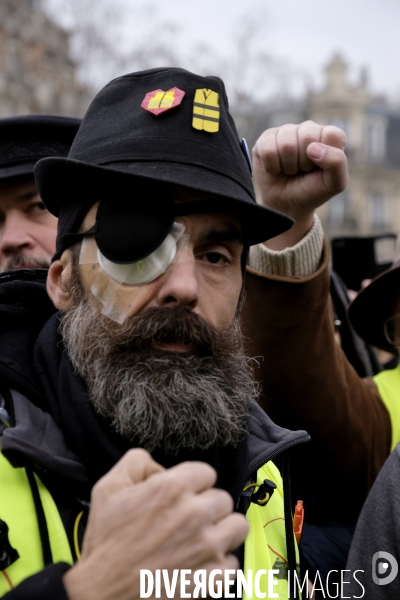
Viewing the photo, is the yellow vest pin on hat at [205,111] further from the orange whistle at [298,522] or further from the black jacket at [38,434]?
the orange whistle at [298,522]

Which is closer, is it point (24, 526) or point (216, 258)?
point (24, 526)

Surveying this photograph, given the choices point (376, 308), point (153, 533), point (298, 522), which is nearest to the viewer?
point (153, 533)

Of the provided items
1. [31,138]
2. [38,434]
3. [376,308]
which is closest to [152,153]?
[38,434]

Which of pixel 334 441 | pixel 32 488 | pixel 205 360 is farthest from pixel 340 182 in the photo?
pixel 32 488

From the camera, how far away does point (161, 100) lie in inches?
83.7

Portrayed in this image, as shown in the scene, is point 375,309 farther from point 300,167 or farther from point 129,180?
point 129,180

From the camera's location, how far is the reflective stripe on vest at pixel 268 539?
202 cm

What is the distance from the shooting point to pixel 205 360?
2.10 metres

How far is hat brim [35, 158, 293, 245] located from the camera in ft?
6.48

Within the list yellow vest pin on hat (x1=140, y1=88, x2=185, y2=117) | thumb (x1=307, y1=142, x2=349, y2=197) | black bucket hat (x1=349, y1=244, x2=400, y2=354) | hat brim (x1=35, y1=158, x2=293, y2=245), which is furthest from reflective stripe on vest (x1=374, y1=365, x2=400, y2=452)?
yellow vest pin on hat (x1=140, y1=88, x2=185, y2=117)

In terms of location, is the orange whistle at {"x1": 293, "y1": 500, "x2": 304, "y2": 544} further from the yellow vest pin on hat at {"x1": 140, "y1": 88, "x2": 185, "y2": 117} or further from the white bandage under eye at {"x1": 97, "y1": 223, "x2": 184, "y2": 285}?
the yellow vest pin on hat at {"x1": 140, "y1": 88, "x2": 185, "y2": 117}

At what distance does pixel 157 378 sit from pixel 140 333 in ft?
0.44

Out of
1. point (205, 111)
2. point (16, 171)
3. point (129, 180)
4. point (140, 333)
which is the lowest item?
point (140, 333)

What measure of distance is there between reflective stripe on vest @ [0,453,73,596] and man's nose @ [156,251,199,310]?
0.59 m
